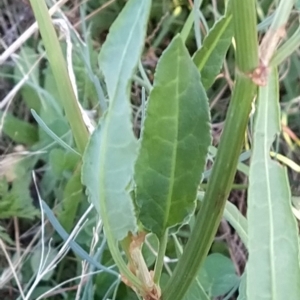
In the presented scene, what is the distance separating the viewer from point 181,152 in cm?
33

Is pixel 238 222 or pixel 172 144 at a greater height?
pixel 172 144

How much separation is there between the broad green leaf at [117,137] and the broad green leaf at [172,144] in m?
0.01

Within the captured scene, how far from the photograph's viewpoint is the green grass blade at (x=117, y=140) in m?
0.30

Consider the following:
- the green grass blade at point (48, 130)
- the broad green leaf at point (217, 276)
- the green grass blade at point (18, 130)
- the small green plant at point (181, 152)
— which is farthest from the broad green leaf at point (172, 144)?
the green grass blade at point (18, 130)

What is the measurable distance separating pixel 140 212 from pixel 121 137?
0.06 m

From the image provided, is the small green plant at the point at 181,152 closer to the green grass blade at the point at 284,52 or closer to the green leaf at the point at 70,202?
the green grass blade at the point at 284,52

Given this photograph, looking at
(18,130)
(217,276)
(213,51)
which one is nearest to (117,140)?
(213,51)

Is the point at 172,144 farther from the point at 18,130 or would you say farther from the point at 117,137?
the point at 18,130

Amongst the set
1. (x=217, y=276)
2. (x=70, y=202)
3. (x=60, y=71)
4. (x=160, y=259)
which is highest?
(x=60, y=71)

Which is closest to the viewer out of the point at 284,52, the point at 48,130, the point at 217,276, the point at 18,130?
the point at 284,52

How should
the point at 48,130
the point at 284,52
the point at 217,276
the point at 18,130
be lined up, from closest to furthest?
the point at 284,52
the point at 48,130
the point at 217,276
the point at 18,130

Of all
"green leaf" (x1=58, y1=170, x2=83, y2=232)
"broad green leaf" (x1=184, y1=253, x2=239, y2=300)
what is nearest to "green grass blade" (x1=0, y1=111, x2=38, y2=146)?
"green leaf" (x1=58, y1=170, x2=83, y2=232)

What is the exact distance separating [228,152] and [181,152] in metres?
0.03

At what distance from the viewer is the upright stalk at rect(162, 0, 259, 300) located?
0.29m
